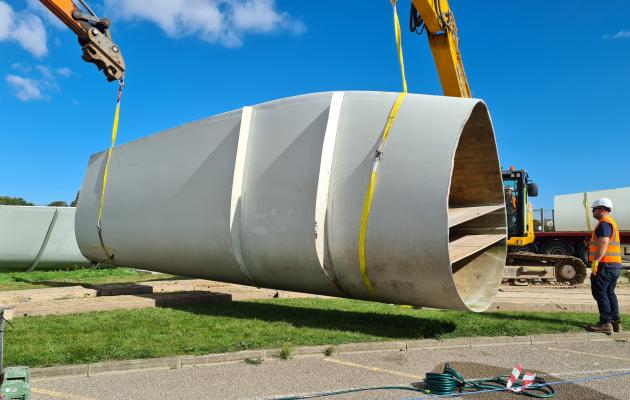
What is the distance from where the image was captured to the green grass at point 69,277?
40.5 feet

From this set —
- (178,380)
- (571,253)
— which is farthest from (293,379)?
(571,253)

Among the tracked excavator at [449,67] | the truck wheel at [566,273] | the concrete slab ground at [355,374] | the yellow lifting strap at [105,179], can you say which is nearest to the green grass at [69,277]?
the yellow lifting strap at [105,179]

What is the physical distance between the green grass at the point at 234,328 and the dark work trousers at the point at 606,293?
0.39 m

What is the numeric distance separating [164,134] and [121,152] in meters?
1.14

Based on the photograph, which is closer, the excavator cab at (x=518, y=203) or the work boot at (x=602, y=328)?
the work boot at (x=602, y=328)

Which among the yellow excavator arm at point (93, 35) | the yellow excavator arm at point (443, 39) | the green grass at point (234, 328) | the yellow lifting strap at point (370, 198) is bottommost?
the green grass at point (234, 328)

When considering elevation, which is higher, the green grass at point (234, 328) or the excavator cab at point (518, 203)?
the excavator cab at point (518, 203)

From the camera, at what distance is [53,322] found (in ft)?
21.8

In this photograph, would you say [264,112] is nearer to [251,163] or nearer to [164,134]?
[251,163]

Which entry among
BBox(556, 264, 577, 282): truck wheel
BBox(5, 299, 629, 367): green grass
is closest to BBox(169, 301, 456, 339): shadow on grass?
BBox(5, 299, 629, 367): green grass

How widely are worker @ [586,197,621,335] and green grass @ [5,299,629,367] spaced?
412mm

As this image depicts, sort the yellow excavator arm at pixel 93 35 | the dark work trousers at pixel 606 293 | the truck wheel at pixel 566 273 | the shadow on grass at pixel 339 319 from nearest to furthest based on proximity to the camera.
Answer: the shadow on grass at pixel 339 319 → the dark work trousers at pixel 606 293 → the yellow excavator arm at pixel 93 35 → the truck wheel at pixel 566 273

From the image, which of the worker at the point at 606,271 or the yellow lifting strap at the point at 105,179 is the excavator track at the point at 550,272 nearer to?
the worker at the point at 606,271

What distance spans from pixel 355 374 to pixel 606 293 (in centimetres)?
430
